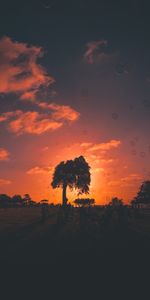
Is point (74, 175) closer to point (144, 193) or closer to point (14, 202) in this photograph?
point (14, 202)

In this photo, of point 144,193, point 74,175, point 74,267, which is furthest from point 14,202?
point 74,267

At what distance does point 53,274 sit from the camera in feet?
24.7

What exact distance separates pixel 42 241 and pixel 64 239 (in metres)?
1.32

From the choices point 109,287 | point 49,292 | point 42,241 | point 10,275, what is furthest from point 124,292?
point 42,241

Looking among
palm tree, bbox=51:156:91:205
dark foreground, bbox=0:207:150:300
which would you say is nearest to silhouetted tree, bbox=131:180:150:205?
palm tree, bbox=51:156:91:205

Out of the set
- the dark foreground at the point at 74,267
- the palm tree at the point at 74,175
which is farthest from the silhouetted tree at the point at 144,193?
the dark foreground at the point at 74,267

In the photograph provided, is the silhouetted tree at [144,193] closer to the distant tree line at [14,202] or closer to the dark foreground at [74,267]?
the distant tree line at [14,202]

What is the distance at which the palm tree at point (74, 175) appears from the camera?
56.4 metres

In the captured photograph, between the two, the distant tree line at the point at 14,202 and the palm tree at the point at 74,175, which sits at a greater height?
the palm tree at the point at 74,175

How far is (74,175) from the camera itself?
5659 cm

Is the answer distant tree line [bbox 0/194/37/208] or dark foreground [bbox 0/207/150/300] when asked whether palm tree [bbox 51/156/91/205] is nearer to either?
distant tree line [bbox 0/194/37/208]

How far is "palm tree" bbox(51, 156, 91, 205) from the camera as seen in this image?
56375mm

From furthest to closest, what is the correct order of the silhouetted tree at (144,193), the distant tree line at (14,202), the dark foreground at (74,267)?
the silhouetted tree at (144,193) → the distant tree line at (14,202) → the dark foreground at (74,267)

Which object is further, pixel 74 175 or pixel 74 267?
pixel 74 175
